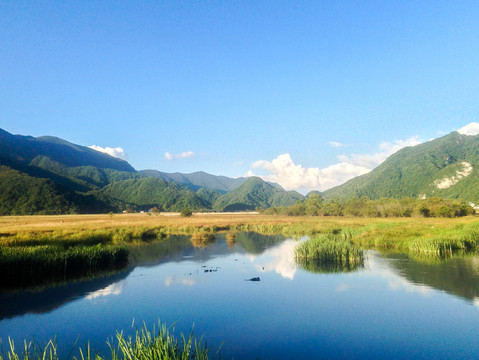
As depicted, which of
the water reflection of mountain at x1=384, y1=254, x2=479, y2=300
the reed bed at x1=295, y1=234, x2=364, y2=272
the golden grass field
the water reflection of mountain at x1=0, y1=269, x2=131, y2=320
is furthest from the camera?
the golden grass field

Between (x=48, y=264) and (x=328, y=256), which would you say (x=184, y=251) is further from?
(x=328, y=256)

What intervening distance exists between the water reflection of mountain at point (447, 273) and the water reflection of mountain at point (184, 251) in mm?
14659

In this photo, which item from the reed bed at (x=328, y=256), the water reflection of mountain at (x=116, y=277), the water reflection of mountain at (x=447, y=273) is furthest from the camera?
the reed bed at (x=328, y=256)

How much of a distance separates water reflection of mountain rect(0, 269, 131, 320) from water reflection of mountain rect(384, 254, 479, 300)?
20799 mm

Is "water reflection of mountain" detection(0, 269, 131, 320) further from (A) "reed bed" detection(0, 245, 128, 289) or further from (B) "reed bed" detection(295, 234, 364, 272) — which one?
(B) "reed bed" detection(295, 234, 364, 272)

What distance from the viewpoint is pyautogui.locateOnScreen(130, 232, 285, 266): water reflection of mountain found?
96.8 feet

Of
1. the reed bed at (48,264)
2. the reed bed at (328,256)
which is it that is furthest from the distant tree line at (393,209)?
the reed bed at (48,264)

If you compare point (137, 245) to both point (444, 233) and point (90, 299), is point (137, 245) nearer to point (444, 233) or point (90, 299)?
point (90, 299)

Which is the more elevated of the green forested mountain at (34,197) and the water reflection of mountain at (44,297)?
the green forested mountain at (34,197)

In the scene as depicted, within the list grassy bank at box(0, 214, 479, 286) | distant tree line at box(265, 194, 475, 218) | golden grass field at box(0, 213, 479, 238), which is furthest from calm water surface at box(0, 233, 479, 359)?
distant tree line at box(265, 194, 475, 218)

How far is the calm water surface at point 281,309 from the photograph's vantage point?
38.6 feet

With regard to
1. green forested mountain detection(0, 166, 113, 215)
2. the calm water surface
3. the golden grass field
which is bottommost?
the calm water surface

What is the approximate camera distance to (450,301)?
52.0 ft

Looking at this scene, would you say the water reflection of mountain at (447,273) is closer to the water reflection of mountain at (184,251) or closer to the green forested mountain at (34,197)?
the water reflection of mountain at (184,251)
